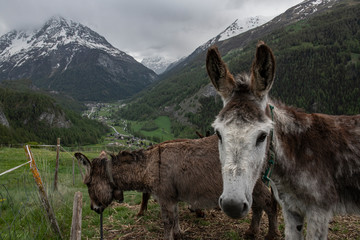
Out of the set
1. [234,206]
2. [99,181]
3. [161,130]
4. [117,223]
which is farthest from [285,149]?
[161,130]

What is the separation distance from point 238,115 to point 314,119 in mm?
1614

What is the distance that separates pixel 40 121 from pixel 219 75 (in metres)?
144

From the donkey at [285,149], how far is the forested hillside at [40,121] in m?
121

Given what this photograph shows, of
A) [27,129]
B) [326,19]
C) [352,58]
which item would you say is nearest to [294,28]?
[326,19]

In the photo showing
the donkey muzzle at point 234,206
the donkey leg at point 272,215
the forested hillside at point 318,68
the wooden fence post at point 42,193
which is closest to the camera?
the donkey muzzle at point 234,206

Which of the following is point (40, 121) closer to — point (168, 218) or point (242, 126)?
point (168, 218)

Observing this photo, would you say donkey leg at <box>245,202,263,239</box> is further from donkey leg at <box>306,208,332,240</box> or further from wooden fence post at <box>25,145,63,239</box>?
wooden fence post at <box>25,145,63,239</box>

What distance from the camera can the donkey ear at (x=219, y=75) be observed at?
2.54m

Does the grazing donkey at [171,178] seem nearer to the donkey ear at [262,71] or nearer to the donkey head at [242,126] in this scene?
the donkey head at [242,126]

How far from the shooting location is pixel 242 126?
2.21 meters

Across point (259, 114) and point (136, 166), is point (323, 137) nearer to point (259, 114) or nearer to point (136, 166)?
point (259, 114)

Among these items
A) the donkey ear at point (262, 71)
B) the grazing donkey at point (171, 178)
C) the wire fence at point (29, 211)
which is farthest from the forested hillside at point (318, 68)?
the wire fence at point (29, 211)

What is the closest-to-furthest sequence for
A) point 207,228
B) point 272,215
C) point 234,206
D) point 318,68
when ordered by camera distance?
point 234,206 < point 272,215 < point 207,228 < point 318,68

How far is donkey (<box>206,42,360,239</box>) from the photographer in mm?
2172
